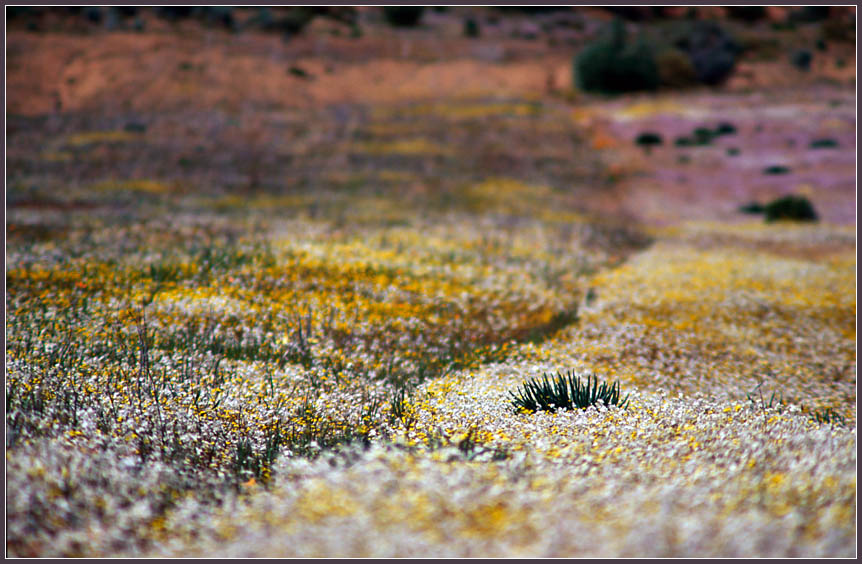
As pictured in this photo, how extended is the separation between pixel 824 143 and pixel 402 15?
2090 inches

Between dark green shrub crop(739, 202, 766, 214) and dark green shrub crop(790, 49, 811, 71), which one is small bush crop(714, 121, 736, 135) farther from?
dark green shrub crop(790, 49, 811, 71)

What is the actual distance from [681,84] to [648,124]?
17.1m

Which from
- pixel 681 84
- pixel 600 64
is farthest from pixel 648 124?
pixel 681 84

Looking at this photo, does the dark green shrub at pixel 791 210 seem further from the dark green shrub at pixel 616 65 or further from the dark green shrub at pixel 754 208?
the dark green shrub at pixel 616 65

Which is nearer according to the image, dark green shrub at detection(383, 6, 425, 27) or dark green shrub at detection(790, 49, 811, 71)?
dark green shrub at detection(790, 49, 811, 71)

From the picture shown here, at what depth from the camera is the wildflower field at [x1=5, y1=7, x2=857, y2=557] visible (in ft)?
12.3

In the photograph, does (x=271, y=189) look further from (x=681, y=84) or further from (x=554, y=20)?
(x=554, y=20)

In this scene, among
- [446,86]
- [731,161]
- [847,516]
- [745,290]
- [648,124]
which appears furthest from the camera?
[446,86]

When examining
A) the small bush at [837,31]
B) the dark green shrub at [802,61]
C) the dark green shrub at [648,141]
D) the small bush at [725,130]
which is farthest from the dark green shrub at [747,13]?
the dark green shrub at [648,141]

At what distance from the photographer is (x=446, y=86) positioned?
5478 centimetres

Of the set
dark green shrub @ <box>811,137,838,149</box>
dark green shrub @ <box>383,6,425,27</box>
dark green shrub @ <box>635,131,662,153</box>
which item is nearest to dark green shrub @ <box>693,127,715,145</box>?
dark green shrub @ <box>635,131,662,153</box>

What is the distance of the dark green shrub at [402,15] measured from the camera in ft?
230

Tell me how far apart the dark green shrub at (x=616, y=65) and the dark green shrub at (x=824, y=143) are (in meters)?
18.8

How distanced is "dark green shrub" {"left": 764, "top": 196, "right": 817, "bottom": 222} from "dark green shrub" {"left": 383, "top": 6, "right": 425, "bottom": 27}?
57691mm
